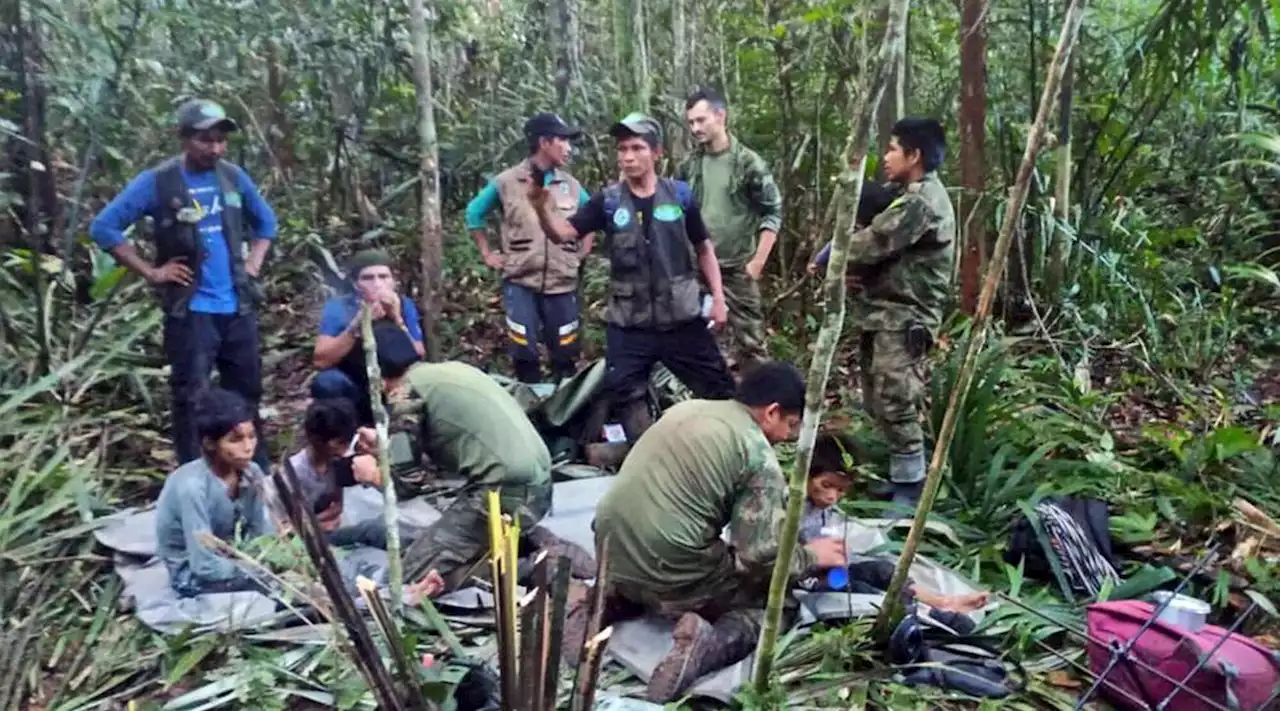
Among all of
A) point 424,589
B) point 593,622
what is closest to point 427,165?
point 424,589

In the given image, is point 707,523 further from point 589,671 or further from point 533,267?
point 533,267

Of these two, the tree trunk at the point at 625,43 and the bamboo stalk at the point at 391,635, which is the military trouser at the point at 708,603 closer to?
the bamboo stalk at the point at 391,635

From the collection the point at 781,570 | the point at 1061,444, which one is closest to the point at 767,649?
the point at 781,570

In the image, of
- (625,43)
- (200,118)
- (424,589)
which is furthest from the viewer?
(625,43)

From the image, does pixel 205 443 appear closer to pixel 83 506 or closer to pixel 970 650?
pixel 83 506

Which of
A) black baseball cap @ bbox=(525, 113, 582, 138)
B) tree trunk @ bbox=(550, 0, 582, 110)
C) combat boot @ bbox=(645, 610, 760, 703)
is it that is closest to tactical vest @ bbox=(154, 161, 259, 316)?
black baseball cap @ bbox=(525, 113, 582, 138)

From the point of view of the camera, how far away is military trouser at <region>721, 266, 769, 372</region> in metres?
6.05

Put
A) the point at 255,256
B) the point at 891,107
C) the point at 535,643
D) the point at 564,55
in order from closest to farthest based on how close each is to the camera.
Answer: the point at 535,643 → the point at 255,256 → the point at 891,107 → the point at 564,55

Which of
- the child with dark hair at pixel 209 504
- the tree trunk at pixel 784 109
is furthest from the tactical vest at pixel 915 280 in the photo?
the child with dark hair at pixel 209 504

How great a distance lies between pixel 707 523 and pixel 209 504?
179cm

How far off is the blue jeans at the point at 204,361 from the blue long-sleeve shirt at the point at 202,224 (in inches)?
3.0

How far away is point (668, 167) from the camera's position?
8.05 metres

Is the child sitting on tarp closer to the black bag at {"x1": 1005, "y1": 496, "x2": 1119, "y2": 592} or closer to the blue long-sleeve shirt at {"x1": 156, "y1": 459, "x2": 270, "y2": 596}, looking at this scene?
the black bag at {"x1": 1005, "y1": 496, "x2": 1119, "y2": 592}

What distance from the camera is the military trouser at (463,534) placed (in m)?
4.01
